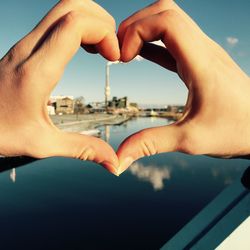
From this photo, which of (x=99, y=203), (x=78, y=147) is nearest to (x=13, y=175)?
(x=99, y=203)

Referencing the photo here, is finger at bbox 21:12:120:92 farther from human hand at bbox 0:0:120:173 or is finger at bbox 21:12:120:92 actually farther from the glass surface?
the glass surface

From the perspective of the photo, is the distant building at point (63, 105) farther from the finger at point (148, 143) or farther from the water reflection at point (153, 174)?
the finger at point (148, 143)

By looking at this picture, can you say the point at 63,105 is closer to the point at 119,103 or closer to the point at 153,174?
the point at 119,103

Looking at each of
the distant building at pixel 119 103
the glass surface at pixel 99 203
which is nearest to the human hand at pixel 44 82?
the glass surface at pixel 99 203

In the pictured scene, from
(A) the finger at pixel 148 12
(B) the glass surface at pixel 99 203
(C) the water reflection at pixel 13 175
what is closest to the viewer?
(A) the finger at pixel 148 12

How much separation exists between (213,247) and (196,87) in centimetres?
138

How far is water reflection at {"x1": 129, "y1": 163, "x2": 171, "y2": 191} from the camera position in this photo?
1154cm

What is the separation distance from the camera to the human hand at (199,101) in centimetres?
122

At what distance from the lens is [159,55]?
5.58 feet

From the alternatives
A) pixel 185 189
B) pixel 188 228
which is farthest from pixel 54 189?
pixel 188 228

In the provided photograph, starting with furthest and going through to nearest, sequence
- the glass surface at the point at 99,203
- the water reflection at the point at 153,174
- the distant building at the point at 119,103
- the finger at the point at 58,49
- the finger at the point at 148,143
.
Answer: the distant building at the point at 119,103
the water reflection at the point at 153,174
the glass surface at the point at 99,203
the finger at the point at 148,143
the finger at the point at 58,49

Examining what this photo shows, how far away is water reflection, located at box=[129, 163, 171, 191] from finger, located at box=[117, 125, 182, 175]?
981 centimetres

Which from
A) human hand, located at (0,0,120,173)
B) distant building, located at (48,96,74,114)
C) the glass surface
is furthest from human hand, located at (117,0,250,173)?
distant building, located at (48,96,74,114)

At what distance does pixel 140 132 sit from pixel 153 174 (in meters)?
12.3
